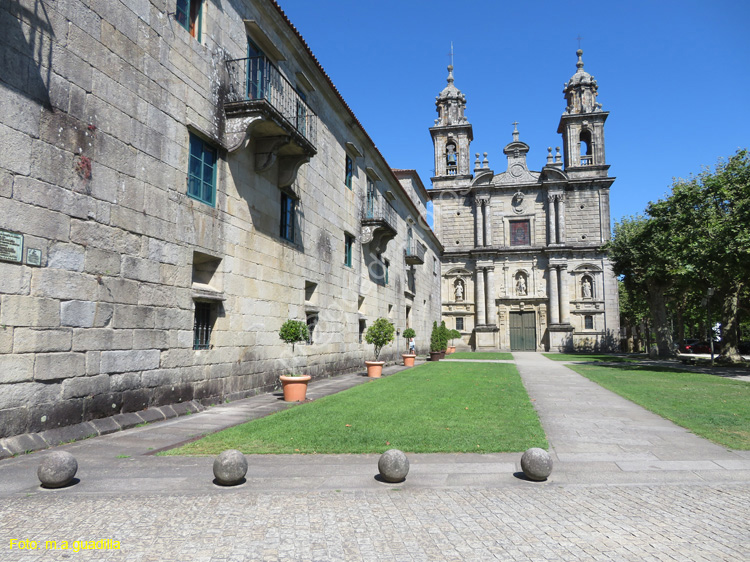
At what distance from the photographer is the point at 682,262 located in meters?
23.0

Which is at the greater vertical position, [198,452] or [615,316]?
[615,316]

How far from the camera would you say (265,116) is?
1100 cm

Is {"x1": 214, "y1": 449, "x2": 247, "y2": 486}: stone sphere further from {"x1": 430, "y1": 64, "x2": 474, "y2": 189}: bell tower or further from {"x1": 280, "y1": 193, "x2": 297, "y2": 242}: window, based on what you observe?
{"x1": 430, "y1": 64, "x2": 474, "y2": 189}: bell tower

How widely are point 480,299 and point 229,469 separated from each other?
4077 cm

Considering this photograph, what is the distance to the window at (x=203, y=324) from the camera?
10.2 m

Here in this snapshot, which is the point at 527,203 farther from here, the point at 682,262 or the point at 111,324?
the point at 111,324

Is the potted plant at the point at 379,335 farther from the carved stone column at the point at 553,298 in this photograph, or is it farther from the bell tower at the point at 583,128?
the bell tower at the point at 583,128

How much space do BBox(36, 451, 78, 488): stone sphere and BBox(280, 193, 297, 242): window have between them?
944 cm

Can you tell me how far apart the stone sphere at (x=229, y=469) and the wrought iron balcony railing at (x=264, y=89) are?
8.09 m

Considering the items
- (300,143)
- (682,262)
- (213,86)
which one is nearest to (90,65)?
(213,86)

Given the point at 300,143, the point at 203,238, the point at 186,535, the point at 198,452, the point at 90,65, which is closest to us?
the point at 186,535

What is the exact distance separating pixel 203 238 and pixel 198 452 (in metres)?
5.00

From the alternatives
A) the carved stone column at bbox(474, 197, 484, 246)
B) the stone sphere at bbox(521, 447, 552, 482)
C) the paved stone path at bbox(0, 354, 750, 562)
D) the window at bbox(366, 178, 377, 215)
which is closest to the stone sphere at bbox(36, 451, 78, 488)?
the paved stone path at bbox(0, 354, 750, 562)

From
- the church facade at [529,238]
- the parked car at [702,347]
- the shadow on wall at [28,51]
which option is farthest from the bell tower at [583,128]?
the shadow on wall at [28,51]
